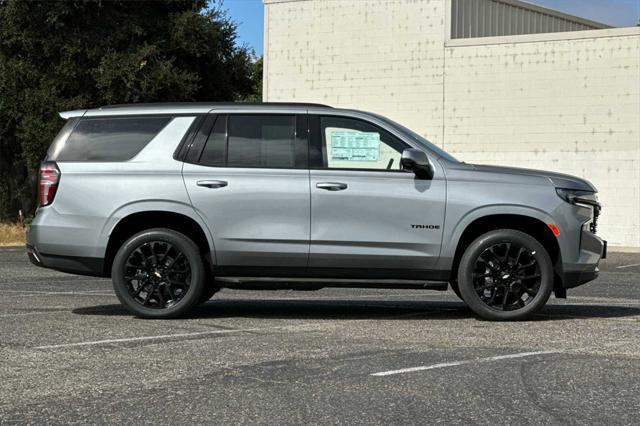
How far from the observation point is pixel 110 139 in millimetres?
9875

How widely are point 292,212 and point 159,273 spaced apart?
1.34 meters

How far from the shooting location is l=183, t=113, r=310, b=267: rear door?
9547 millimetres

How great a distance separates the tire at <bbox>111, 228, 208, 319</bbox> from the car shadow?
1.18ft

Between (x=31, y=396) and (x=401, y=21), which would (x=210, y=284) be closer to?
(x=31, y=396)

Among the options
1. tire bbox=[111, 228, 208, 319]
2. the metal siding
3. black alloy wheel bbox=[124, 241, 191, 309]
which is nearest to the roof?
tire bbox=[111, 228, 208, 319]

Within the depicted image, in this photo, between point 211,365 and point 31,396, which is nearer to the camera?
point 31,396

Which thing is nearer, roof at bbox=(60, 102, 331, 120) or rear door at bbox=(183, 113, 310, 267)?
rear door at bbox=(183, 113, 310, 267)

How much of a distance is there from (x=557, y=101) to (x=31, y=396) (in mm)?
23440

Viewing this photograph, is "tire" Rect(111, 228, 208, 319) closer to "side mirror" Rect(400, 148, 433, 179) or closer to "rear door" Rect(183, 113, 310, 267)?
"rear door" Rect(183, 113, 310, 267)

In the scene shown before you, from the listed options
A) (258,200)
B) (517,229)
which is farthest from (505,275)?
(258,200)

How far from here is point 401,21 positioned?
3016 cm

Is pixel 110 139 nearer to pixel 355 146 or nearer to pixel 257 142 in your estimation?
pixel 257 142

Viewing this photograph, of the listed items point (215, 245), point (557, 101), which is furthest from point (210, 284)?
point (557, 101)

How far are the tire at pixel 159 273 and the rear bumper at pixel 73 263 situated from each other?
6.9 inches
